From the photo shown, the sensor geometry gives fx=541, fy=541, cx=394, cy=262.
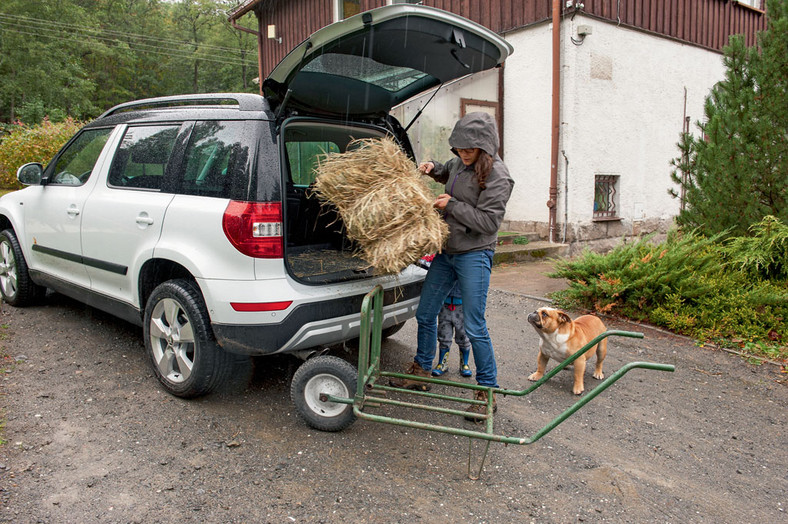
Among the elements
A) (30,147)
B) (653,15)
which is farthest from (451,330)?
→ (30,147)

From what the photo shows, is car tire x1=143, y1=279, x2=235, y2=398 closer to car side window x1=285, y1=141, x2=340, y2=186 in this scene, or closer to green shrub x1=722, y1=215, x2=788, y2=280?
car side window x1=285, y1=141, x2=340, y2=186

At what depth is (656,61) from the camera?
10547 millimetres

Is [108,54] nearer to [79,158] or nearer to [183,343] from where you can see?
[79,158]

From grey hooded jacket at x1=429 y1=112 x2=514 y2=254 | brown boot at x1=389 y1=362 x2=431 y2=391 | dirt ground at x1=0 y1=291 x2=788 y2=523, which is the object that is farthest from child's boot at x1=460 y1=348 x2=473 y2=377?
grey hooded jacket at x1=429 y1=112 x2=514 y2=254

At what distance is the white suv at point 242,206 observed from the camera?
307cm

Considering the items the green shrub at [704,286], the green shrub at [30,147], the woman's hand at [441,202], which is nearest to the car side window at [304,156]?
the woman's hand at [441,202]

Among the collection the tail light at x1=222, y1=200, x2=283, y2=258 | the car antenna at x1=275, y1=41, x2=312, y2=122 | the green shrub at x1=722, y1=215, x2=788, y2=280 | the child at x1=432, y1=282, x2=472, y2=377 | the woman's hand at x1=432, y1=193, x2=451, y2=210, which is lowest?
the child at x1=432, y1=282, x2=472, y2=377

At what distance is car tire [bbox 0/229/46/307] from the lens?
517cm

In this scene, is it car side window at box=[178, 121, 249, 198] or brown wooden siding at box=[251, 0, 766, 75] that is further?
brown wooden siding at box=[251, 0, 766, 75]

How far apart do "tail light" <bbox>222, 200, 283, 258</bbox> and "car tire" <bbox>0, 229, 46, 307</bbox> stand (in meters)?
3.29

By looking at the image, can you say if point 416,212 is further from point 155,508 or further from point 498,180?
point 155,508

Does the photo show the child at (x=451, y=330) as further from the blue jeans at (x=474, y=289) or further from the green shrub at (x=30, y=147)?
the green shrub at (x=30, y=147)

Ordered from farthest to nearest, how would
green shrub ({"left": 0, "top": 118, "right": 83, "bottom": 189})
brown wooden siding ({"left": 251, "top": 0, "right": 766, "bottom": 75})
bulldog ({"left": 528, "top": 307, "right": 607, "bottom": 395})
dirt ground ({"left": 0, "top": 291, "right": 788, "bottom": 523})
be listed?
green shrub ({"left": 0, "top": 118, "right": 83, "bottom": 189}) < brown wooden siding ({"left": 251, "top": 0, "right": 766, "bottom": 75}) < bulldog ({"left": 528, "top": 307, "right": 607, "bottom": 395}) < dirt ground ({"left": 0, "top": 291, "right": 788, "bottom": 523})

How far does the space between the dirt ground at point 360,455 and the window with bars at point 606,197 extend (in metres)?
6.16
